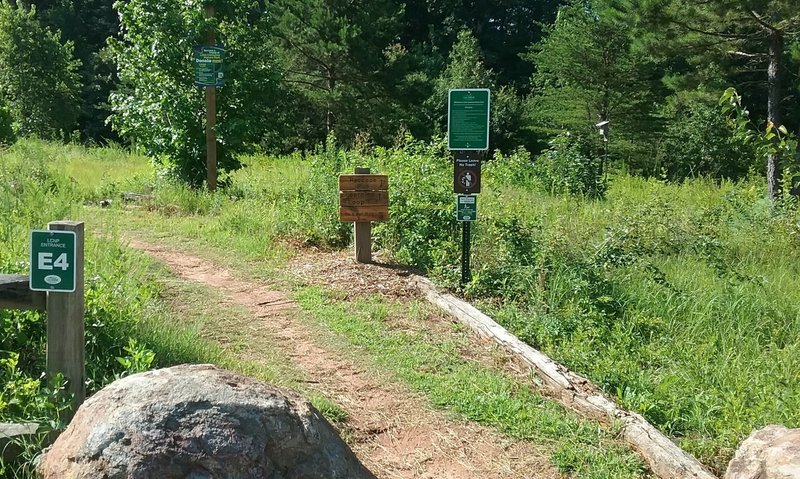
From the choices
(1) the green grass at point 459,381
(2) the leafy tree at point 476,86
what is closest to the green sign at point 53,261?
(1) the green grass at point 459,381

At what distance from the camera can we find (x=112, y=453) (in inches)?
101

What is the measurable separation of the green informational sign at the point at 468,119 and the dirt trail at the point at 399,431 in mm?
2315

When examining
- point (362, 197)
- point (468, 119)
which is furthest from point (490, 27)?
point (468, 119)

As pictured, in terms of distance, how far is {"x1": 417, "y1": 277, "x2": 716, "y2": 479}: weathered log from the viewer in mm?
3814

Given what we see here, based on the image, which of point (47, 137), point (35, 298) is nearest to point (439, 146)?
point (35, 298)

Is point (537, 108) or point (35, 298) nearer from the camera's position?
point (35, 298)

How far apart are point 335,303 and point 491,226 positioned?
75.7 inches

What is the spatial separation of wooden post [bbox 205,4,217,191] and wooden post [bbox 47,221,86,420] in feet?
28.3

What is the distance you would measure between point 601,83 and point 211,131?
1924 cm

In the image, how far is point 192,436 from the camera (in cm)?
262

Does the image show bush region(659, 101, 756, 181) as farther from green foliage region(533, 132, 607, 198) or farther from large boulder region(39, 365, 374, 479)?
large boulder region(39, 365, 374, 479)

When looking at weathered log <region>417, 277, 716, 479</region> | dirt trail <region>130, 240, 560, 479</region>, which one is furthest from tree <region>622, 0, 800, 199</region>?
dirt trail <region>130, 240, 560, 479</region>

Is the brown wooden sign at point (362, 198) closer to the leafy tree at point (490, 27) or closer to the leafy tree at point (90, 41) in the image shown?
the leafy tree at point (490, 27)

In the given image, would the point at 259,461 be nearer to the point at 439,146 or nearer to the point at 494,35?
the point at 439,146
